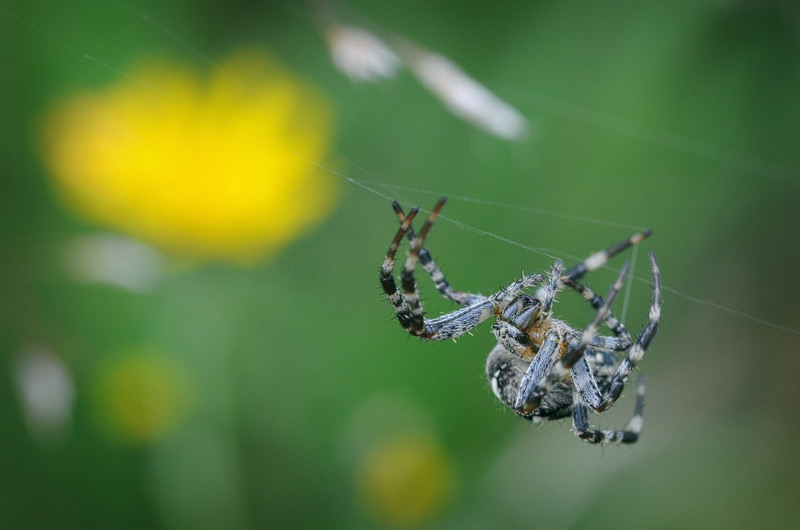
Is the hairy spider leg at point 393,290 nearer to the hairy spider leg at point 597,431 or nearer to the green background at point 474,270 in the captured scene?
the green background at point 474,270

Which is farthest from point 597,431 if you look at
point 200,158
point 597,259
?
point 200,158

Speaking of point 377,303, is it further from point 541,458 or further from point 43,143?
point 43,143

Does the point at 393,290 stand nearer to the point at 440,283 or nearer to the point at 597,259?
the point at 440,283

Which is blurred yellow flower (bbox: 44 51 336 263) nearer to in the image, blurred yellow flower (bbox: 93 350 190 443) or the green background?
the green background

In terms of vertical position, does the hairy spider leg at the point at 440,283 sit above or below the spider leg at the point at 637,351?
above

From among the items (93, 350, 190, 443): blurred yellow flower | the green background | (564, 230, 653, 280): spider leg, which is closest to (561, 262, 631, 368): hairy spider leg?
(564, 230, 653, 280): spider leg

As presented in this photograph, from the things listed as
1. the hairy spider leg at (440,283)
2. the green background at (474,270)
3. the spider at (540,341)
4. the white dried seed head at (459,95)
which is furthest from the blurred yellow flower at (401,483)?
the white dried seed head at (459,95)

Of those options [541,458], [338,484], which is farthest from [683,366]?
[338,484]
